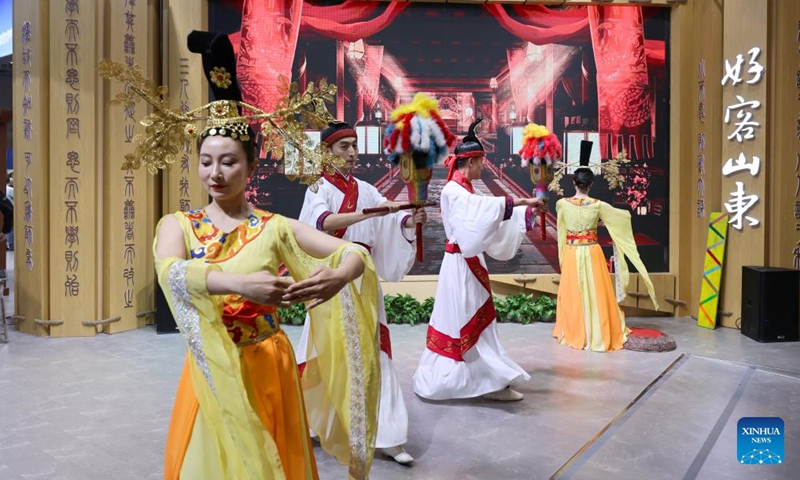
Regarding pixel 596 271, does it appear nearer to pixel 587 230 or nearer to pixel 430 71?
pixel 587 230

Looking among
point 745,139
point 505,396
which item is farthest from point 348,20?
point 505,396

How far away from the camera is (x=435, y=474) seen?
10.8 ft

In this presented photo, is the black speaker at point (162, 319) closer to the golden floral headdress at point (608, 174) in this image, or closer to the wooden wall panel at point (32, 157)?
the wooden wall panel at point (32, 157)

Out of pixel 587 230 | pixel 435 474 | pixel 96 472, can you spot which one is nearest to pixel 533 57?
pixel 587 230

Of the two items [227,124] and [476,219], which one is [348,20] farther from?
[227,124]

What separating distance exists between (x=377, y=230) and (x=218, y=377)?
1910mm

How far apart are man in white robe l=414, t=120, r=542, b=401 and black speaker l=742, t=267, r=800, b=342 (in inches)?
119

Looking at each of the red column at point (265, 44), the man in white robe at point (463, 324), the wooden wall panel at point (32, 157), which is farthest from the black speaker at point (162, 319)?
the man in white robe at point (463, 324)

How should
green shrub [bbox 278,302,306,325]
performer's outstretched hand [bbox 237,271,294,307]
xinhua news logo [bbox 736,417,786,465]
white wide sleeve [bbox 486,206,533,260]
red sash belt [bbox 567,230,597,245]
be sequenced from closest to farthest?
performer's outstretched hand [bbox 237,271,294,307]
xinhua news logo [bbox 736,417,786,465]
white wide sleeve [bbox 486,206,533,260]
red sash belt [bbox 567,230,597,245]
green shrub [bbox 278,302,306,325]

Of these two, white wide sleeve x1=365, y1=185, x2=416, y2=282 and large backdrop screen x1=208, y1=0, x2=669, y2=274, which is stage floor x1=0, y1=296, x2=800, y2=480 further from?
large backdrop screen x1=208, y1=0, x2=669, y2=274

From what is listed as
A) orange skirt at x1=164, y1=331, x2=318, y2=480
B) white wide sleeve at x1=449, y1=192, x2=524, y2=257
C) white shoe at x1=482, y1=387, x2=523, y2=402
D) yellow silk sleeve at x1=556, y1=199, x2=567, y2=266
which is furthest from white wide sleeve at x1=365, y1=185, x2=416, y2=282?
yellow silk sleeve at x1=556, y1=199, x2=567, y2=266

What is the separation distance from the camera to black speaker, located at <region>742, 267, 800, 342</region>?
→ 20.6 feet

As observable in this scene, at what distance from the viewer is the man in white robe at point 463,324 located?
4289 millimetres

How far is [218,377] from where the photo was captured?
185 cm
